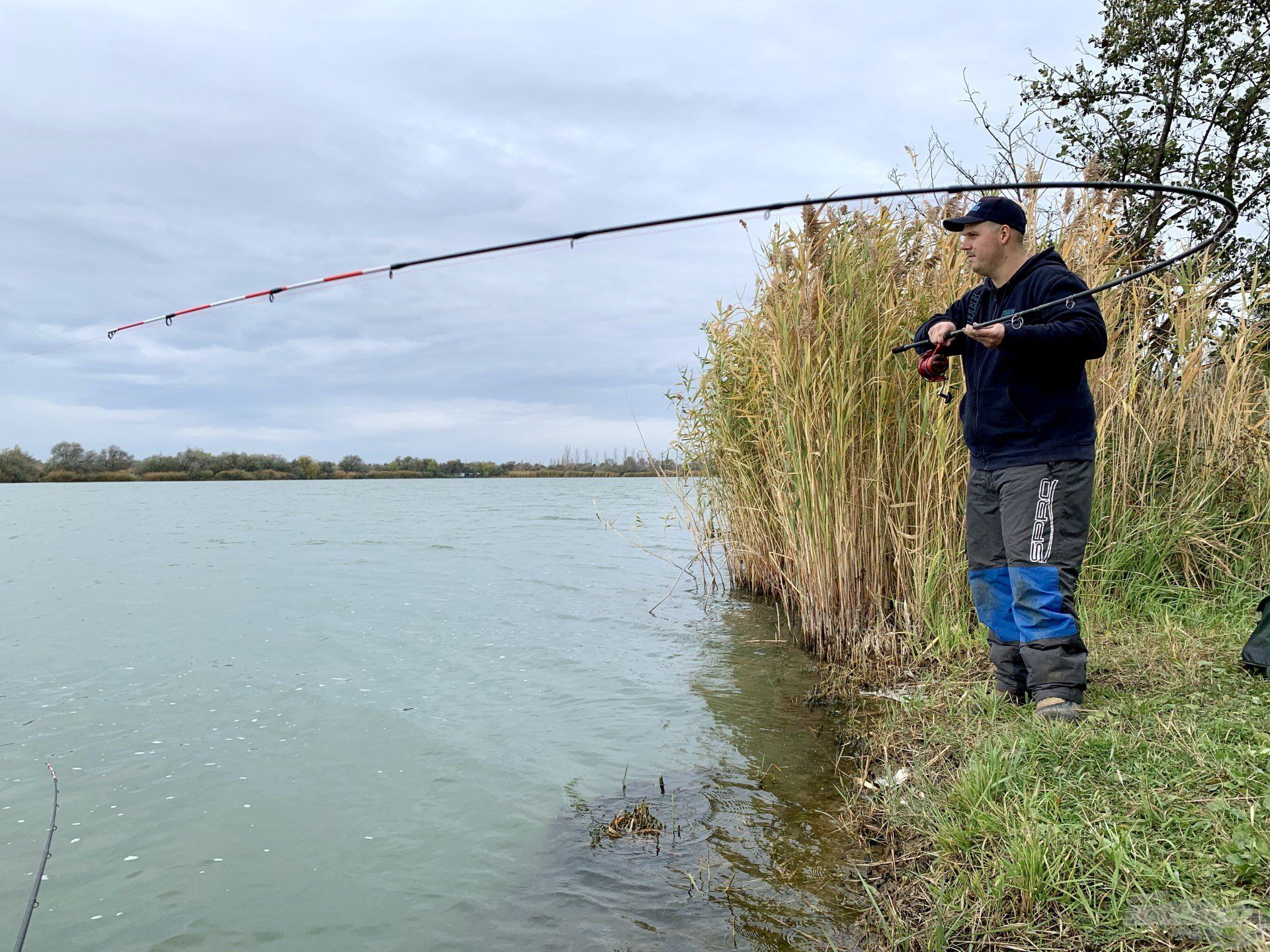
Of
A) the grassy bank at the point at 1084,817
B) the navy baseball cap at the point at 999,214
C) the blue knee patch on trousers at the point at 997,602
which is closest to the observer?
the grassy bank at the point at 1084,817

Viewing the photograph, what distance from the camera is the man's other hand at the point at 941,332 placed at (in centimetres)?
348

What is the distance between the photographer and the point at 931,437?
4.61m

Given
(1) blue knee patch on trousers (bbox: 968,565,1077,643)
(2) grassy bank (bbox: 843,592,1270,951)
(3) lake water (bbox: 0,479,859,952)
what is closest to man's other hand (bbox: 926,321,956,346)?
(1) blue knee patch on trousers (bbox: 968,565,1077,643)

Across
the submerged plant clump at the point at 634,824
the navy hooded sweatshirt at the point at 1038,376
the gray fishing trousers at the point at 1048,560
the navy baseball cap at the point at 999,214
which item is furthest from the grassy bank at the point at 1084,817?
the navy baseball cap at the point at 999,214

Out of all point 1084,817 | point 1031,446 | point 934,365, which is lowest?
point 1084,817

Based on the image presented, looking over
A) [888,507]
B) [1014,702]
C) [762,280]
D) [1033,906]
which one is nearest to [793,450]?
[888,507]

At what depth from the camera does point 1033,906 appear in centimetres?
205

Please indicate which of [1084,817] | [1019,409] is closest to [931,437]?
[1019,409]

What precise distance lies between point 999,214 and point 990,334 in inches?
25.8

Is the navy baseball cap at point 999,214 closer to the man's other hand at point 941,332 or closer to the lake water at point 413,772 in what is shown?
the man's other hand at point 941,332

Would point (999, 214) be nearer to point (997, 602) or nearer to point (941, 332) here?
point (941, 332)

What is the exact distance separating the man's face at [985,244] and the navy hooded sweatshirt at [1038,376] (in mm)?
112

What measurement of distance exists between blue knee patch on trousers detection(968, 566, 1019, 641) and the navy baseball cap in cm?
147

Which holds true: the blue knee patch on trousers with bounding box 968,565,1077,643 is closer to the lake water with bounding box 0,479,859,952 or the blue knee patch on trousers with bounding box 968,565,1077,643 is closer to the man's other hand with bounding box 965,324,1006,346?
the man's other hand with bounding box 965,324,1006,346
